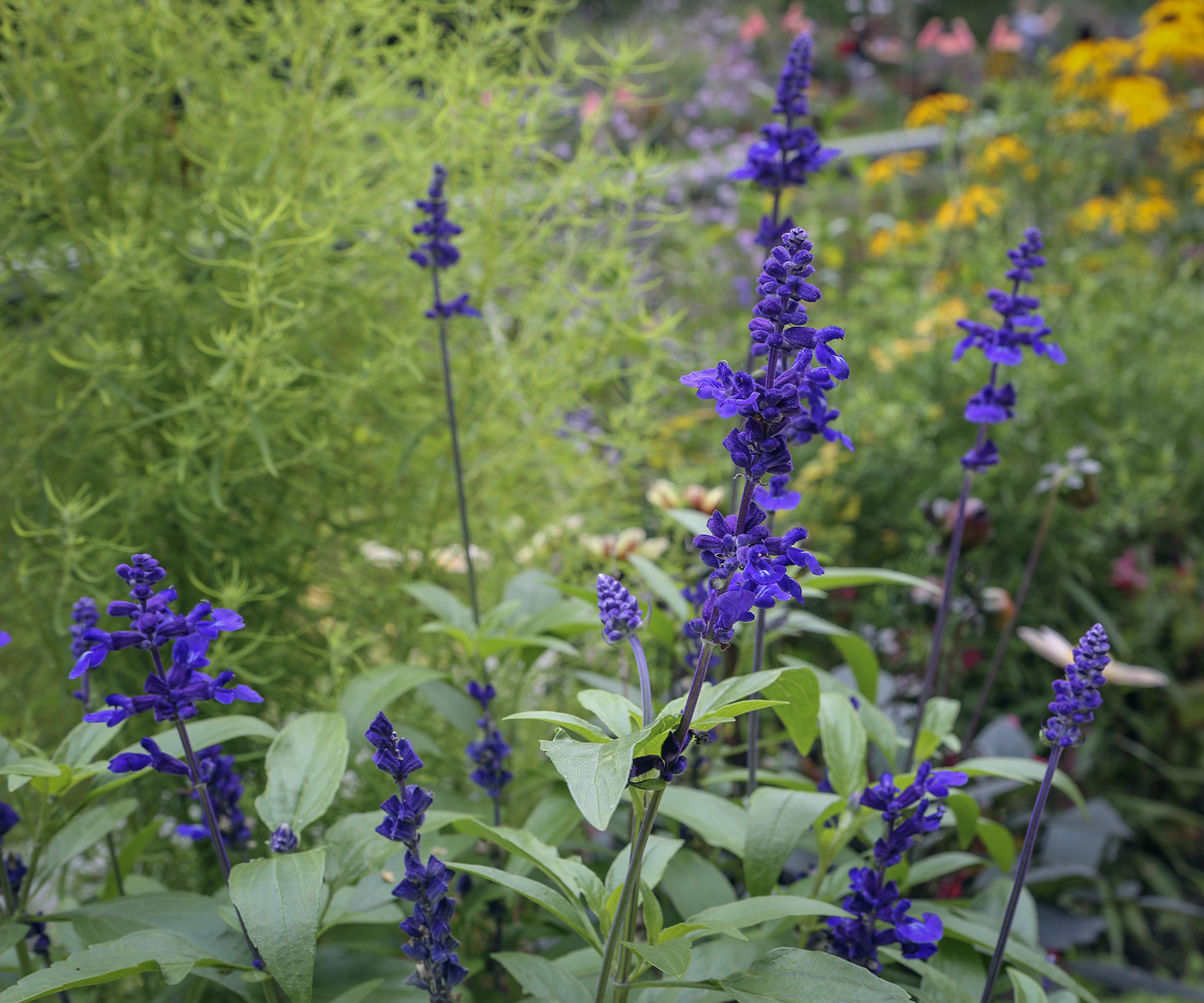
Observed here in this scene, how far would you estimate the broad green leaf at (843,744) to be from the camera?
1187 millimetres

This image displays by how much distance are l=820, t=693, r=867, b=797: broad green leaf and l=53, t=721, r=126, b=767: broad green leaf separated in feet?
2.98

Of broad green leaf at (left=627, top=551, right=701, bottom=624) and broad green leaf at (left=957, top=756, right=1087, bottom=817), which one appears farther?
broad green leaf at (left=627, top=551, right=701, bottom=624)

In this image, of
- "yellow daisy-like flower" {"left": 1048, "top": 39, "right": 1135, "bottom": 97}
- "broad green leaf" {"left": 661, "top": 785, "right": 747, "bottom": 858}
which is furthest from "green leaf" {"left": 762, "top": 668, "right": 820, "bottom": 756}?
"yellow daisy-like flower" {"left": 1048, "top": 39, "right": 1135, "bottom": 97}

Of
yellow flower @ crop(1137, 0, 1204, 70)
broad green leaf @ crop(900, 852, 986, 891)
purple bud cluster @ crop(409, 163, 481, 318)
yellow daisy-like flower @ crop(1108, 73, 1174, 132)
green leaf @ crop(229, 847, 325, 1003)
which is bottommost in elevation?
broad green leaf @ crop(900, 852, 986, 891)

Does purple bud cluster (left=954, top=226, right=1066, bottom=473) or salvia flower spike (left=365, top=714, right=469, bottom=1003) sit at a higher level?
purple bud cluster (left=954, top=226, right=1066, bottom=473)

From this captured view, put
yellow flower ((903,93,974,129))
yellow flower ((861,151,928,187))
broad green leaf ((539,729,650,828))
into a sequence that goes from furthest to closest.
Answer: yellow flower ((861,151,928,187)), yellow flower ((903,93,974,129)), broad green leaf ((539,729,650,828))

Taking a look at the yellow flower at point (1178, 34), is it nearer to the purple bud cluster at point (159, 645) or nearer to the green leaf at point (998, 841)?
the green leaf at point (998, 841)

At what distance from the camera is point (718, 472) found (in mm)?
2539

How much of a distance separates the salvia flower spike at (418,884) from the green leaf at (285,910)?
83 millimetres

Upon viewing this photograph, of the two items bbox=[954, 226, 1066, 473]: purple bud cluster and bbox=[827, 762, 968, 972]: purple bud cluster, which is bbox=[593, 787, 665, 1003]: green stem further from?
bbox=[954, 226, 1066, 473]: purple bud cluster

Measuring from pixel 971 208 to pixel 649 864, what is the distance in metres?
3.28

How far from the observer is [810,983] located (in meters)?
0.86

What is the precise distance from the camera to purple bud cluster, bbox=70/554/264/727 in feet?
2.82

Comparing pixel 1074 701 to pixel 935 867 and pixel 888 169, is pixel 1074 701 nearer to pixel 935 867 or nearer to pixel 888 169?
pixel 935 867
